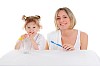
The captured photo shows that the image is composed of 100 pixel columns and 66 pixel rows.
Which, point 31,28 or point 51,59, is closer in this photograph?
point 51,59

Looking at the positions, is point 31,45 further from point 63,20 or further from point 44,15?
point 44,15

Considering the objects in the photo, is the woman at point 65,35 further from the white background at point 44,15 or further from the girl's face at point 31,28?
the white background at point 44,15

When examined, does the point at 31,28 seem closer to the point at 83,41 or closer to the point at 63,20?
the point at 63,20

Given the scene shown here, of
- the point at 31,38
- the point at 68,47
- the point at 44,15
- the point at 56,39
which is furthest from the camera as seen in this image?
the point at 44,15

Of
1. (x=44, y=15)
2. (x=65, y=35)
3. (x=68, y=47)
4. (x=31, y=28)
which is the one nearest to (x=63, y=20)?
(x=65, y=35)

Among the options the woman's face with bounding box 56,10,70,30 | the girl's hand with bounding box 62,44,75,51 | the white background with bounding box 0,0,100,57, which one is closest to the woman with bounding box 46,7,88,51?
the woman's face with bounding box 56,10,70,30

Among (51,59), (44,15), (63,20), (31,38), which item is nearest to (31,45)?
(31,38)

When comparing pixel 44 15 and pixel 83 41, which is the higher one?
pixel 44 15

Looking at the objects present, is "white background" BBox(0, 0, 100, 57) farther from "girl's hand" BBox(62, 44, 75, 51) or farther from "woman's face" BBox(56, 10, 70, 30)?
"girl's hand" BBox(62, 44, 75, 51)

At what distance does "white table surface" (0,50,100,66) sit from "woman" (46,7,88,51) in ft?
1.32

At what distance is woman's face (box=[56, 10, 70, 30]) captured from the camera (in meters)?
1.91

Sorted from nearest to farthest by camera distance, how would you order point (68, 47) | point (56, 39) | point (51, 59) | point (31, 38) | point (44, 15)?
point (51, 59)
point (68, 47)
point (31, 38)
point (56, 39)
point (44, 15)

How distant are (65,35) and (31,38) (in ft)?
A: 0.98

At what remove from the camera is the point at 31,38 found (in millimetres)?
1819
